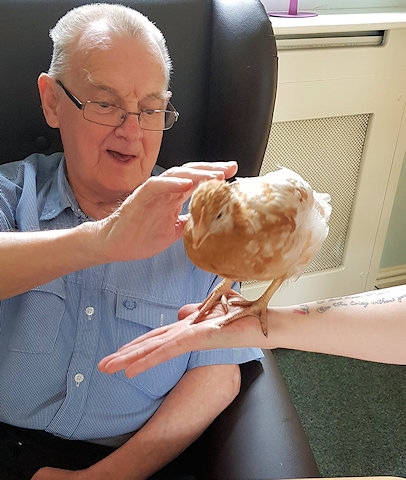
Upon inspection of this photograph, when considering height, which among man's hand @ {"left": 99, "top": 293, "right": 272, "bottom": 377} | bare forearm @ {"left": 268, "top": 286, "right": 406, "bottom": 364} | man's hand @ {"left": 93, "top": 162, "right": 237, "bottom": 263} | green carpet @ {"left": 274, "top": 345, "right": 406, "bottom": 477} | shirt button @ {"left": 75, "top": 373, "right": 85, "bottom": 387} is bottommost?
green carpet @ {"left": 274, "top": 345, "right": 406, "bottom": 477}

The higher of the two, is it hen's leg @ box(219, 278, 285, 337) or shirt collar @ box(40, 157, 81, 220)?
shirt collar @ box(40, 157, 81, 220)

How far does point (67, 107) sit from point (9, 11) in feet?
0.71

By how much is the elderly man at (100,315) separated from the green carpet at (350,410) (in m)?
0.72

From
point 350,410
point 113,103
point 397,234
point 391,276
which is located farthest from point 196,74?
point 391,276

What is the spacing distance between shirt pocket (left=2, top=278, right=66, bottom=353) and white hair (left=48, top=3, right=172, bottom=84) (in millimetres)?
399

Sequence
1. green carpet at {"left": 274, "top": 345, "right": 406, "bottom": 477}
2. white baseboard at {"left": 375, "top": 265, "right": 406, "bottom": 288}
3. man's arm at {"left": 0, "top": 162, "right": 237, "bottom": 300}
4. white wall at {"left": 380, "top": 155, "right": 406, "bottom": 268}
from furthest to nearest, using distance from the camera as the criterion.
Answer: white baseboard at {"left": 375, "top": 265, "right": 406, "bottom": 288} < white wall at {"left": 380, "top": 155, "right": 406, "bottom": 268} < green carpet at {"left": 274, "top": 345, "right": 406, "bottom": 477} < man's arm at {"left": 0, "top": 162, "right": 237, "bottom": 300}

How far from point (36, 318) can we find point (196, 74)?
579 millimetres

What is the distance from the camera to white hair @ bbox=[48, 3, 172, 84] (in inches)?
39.4

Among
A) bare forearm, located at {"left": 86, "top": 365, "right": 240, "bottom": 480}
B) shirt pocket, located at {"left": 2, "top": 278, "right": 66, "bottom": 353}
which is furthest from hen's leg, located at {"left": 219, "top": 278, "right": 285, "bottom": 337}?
shirt pocket, located at {"left": 2, "top": 278, "right": 66, "bottom": 353}

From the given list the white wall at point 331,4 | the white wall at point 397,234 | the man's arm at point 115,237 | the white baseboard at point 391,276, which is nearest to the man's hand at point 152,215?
the man's arm at point 115,237

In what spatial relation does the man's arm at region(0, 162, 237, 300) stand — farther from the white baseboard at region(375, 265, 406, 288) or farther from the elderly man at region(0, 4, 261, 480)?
the white baseboard at region(375, 265, 406, 288)

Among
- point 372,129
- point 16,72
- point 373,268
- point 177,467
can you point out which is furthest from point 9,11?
point 373,268

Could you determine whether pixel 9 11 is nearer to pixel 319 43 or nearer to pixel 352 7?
pixel 319 43

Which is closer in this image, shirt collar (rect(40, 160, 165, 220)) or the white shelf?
shirt collar (rect(40, 160, 165, 220))
